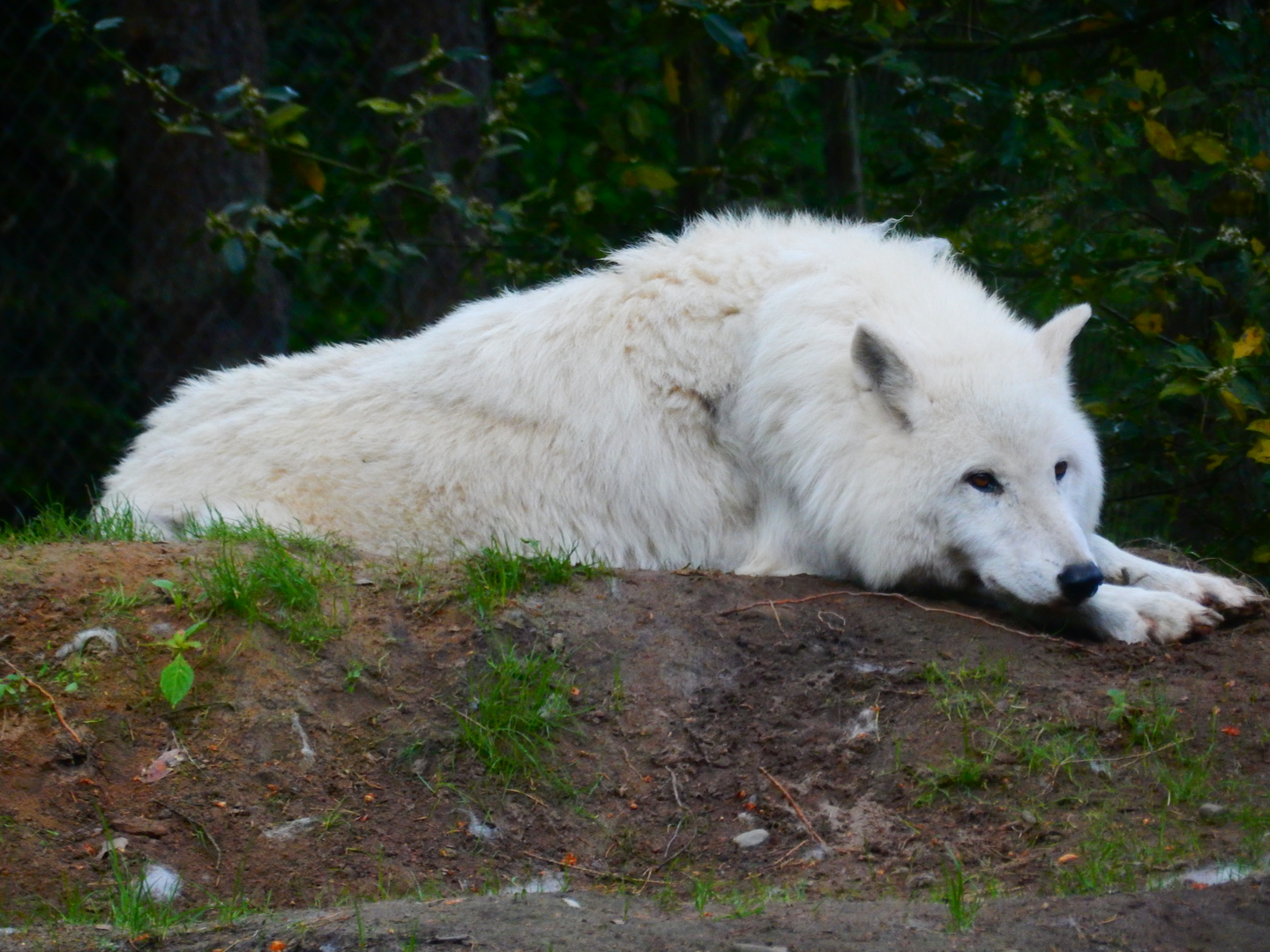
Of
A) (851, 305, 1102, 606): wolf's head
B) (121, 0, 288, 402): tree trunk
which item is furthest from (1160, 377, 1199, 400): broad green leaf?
(121, 0, 288, 402): tree trunk

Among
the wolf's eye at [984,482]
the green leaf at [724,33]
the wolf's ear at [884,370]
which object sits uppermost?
the green leaf at [724,33]

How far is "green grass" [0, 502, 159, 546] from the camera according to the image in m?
4.09

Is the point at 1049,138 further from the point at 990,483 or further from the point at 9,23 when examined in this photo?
the point at 9,23

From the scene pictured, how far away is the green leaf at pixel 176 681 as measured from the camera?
307cm

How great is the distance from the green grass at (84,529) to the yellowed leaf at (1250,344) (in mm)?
3765

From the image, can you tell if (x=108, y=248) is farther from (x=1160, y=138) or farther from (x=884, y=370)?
(x=1160, y=138)

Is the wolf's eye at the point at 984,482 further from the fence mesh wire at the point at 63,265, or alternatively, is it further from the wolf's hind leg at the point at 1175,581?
the fence mesh wire at the point at 63,265

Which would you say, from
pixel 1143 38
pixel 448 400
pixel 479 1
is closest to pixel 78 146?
pixel 479 1

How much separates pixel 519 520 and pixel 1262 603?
2.37m

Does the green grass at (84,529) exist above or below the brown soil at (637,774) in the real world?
below

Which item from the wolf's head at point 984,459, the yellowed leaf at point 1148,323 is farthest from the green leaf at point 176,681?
the yellowed leaf at point 1148,323

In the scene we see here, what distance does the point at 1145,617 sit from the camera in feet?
12.3

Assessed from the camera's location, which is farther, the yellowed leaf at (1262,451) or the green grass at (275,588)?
the yellowed leaf at (1262,451)

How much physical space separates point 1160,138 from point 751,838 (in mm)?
3313
